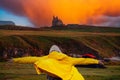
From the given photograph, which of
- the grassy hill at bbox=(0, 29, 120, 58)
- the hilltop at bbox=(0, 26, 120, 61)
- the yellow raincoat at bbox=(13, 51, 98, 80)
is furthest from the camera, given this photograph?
the grassy hill at bbox=(0, 29, 120, 58)

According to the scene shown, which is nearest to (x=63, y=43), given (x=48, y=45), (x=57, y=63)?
(x=48, y=45)

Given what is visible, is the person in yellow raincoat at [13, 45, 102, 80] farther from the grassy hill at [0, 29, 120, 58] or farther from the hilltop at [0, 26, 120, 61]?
the grassy hill at [0, 29, 120, 58]

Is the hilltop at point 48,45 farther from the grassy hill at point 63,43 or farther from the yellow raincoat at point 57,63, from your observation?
the yellow raincoat at point 57,63

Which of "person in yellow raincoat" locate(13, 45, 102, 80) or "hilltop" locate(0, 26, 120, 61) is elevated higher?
"person in yellow raincoat" locate(13, 45, 102, 80)

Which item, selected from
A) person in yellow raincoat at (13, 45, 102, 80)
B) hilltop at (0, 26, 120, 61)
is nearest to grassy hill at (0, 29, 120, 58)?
hilltop at (0, 26, 120, 61)

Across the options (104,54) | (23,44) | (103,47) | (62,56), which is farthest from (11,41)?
(62,56)

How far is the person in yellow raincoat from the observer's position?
22.6m

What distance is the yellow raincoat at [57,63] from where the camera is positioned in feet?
74.2

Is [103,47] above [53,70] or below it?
below

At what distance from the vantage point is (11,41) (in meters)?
104

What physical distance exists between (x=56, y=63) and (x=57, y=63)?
86 mm

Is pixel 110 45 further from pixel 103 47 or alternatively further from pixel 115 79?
pixel 115 79

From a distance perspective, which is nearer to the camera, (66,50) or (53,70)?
(53,70)

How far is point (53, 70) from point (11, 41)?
82.6 metres
